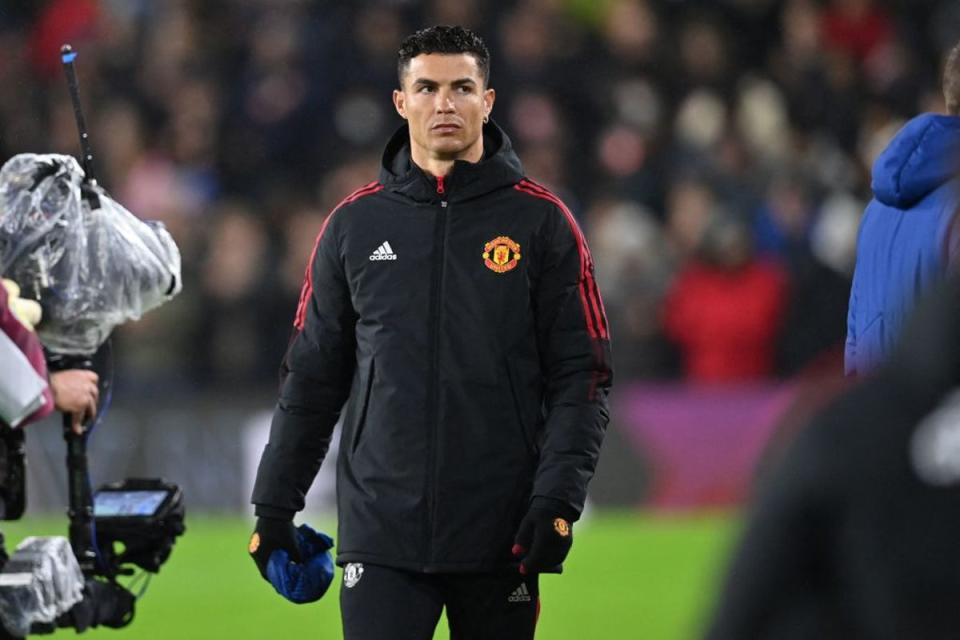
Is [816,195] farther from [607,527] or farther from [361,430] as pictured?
[361,430]

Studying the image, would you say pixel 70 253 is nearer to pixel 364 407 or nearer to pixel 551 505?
pixel 364 407

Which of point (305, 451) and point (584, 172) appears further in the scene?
point (584, 172)

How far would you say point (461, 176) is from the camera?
4.90 metres

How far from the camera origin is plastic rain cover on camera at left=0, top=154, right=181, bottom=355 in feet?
18.2

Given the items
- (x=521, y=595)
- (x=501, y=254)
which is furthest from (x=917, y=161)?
(x=521, y=595)

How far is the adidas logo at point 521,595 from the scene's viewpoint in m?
4.75

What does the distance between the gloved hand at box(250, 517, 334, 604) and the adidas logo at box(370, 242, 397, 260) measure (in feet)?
2.42

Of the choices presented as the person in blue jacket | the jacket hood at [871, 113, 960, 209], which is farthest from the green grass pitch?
the jacket hood at [871, 113, 960, 209]

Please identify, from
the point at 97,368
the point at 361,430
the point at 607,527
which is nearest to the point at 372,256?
the point at 361,430

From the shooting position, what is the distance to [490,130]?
202 inches

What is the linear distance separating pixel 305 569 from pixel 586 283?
3.52 ft

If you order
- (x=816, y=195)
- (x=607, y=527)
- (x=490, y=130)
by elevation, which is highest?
(x=490, y=130)

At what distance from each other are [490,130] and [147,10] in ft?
36.4

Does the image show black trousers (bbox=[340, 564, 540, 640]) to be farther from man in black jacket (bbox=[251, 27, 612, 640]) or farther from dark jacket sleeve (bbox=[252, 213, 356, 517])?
dark jacket sleeve (bbox=[252, 213, 356, 517])
